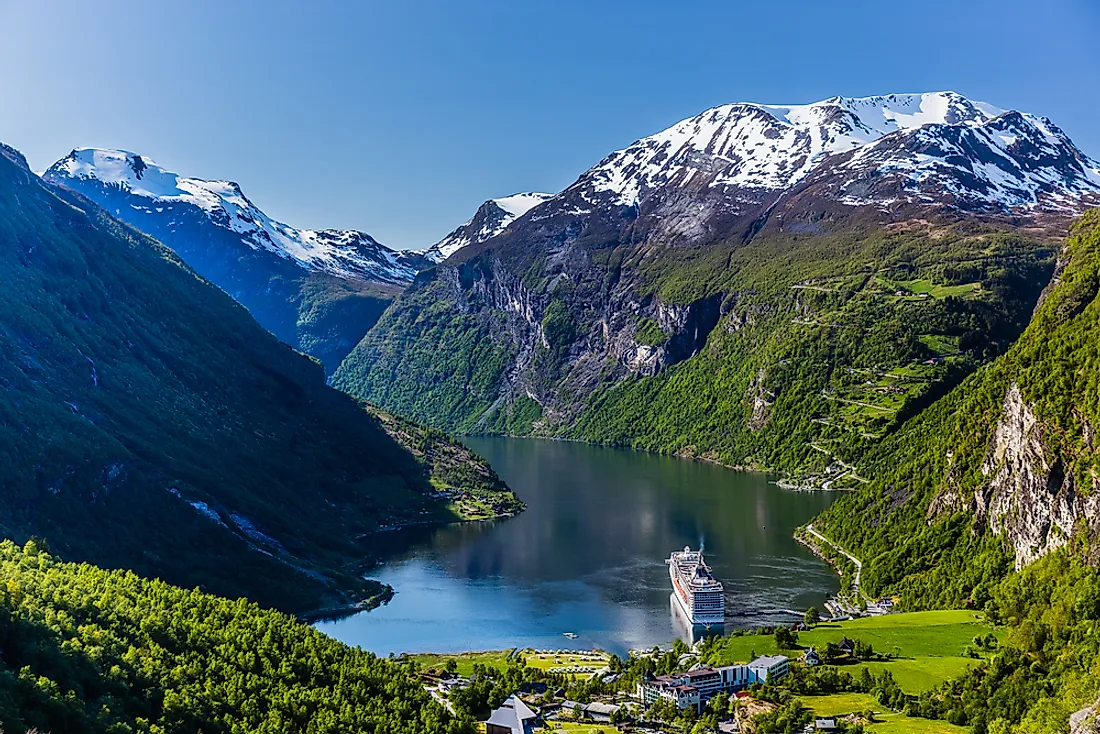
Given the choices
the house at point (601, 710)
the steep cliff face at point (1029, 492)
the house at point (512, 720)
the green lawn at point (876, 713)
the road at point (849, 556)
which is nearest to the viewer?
the house at point (512, 720)

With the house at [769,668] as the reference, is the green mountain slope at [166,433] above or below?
above

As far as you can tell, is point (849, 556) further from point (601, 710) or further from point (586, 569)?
point (601, 710)

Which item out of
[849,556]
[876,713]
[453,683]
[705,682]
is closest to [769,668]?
[705,682]

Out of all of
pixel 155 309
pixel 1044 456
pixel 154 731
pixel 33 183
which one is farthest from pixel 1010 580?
pixel 33 183

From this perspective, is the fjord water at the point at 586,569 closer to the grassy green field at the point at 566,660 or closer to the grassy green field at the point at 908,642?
the grassy green field at the point at 566,660

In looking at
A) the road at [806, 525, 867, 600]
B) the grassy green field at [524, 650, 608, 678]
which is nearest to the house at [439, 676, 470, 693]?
the grassy green field at [524, 650, 608, 678]

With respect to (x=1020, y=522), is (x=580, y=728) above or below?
below

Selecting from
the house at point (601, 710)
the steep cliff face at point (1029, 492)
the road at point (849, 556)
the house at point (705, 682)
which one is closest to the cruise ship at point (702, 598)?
the road at point (849, 556)
